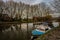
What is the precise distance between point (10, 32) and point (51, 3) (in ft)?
5.21

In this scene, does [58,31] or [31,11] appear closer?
[58,31]

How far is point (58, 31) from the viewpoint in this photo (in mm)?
3350

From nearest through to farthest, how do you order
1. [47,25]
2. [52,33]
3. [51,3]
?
1. [52,33]
2. [47,25]
3. [51,3]

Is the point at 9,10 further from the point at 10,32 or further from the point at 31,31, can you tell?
the point at 31,31

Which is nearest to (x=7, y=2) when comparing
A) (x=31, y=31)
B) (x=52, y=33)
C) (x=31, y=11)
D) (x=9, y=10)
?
(x=9, y=10)

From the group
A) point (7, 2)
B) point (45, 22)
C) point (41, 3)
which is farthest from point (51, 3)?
point (7, 2)

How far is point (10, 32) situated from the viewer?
4.56 m

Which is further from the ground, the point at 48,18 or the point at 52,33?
the point at 48,18

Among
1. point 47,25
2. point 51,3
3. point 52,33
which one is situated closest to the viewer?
point 52,33

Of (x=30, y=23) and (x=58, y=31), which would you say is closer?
(x=58, y=31)

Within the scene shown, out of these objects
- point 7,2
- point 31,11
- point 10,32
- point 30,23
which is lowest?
point 10,32

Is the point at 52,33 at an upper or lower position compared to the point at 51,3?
lower

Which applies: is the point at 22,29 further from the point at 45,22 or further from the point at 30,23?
the point at 45,22

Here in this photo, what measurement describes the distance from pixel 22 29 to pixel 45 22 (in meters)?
0.74
